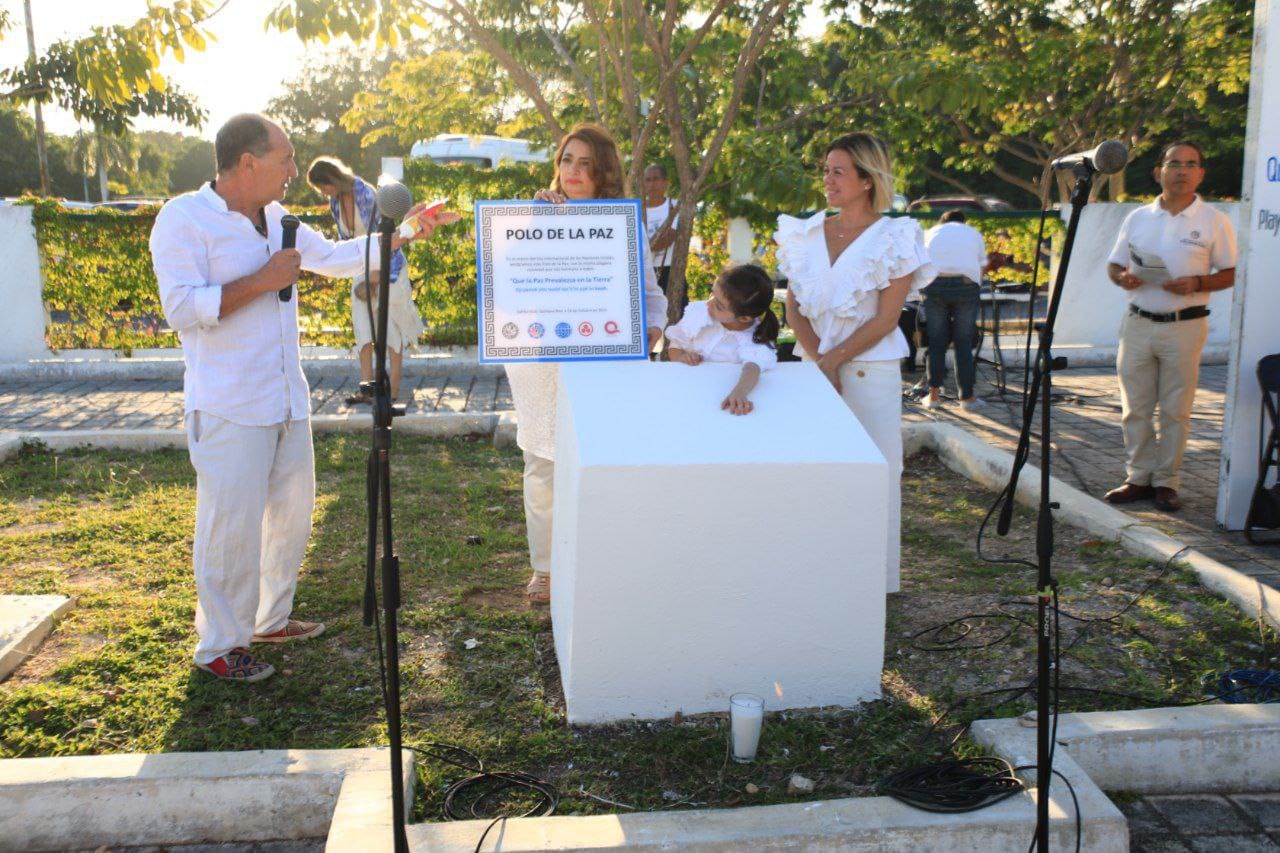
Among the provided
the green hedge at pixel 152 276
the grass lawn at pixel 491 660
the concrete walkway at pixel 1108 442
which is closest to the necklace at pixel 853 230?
the grass lawn at pixel 491 660

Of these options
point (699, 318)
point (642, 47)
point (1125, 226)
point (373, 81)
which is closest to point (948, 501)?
point (1125, 226)

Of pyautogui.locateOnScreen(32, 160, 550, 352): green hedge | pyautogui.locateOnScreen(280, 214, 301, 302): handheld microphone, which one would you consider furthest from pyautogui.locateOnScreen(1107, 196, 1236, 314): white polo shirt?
pyautogui.locateOnScreen(32, 160, 550, 352): green hedge

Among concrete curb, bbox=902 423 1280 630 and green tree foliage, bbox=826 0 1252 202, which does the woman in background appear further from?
green tree foliage, bbox=826 0 1252 202

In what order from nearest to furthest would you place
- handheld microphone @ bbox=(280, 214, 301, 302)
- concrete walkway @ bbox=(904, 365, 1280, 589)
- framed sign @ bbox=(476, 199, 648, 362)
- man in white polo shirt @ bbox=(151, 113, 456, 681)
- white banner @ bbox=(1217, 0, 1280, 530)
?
handheld microphone @ bbox=(280, 214, 301, 302), man in white polo shirt @ bbox=(151, 113, 456, 681), framed sign @ bbox=(476, 199, 648, 362), white banner @ bbox=(1217, 0, 1280, 530), concrete walkway @ bbox=(904, 365, 1280, 589)

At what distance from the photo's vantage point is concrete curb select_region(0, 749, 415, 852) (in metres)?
3.20

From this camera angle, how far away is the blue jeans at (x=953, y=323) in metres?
10.1

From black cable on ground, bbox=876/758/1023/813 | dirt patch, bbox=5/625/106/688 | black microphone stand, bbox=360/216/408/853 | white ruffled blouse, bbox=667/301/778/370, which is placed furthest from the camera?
white ruffled blouse, bbox=667/301/778/370

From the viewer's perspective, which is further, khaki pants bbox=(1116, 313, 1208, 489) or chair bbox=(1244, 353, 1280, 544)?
khaki pants bbox=(1116, 313, 1208, 489)

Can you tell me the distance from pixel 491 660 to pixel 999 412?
6741 mm

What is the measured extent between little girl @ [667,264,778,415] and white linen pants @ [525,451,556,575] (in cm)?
74

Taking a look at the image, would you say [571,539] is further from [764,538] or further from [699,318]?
[699,318]

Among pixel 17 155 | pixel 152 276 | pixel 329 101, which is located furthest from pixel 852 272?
pixel 329 101

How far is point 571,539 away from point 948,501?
3848mm

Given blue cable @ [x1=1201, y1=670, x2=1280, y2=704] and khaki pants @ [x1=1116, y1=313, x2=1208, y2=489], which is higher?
khaki pants @ [x1=1116, y1=313, x2=1208, y2=489]
